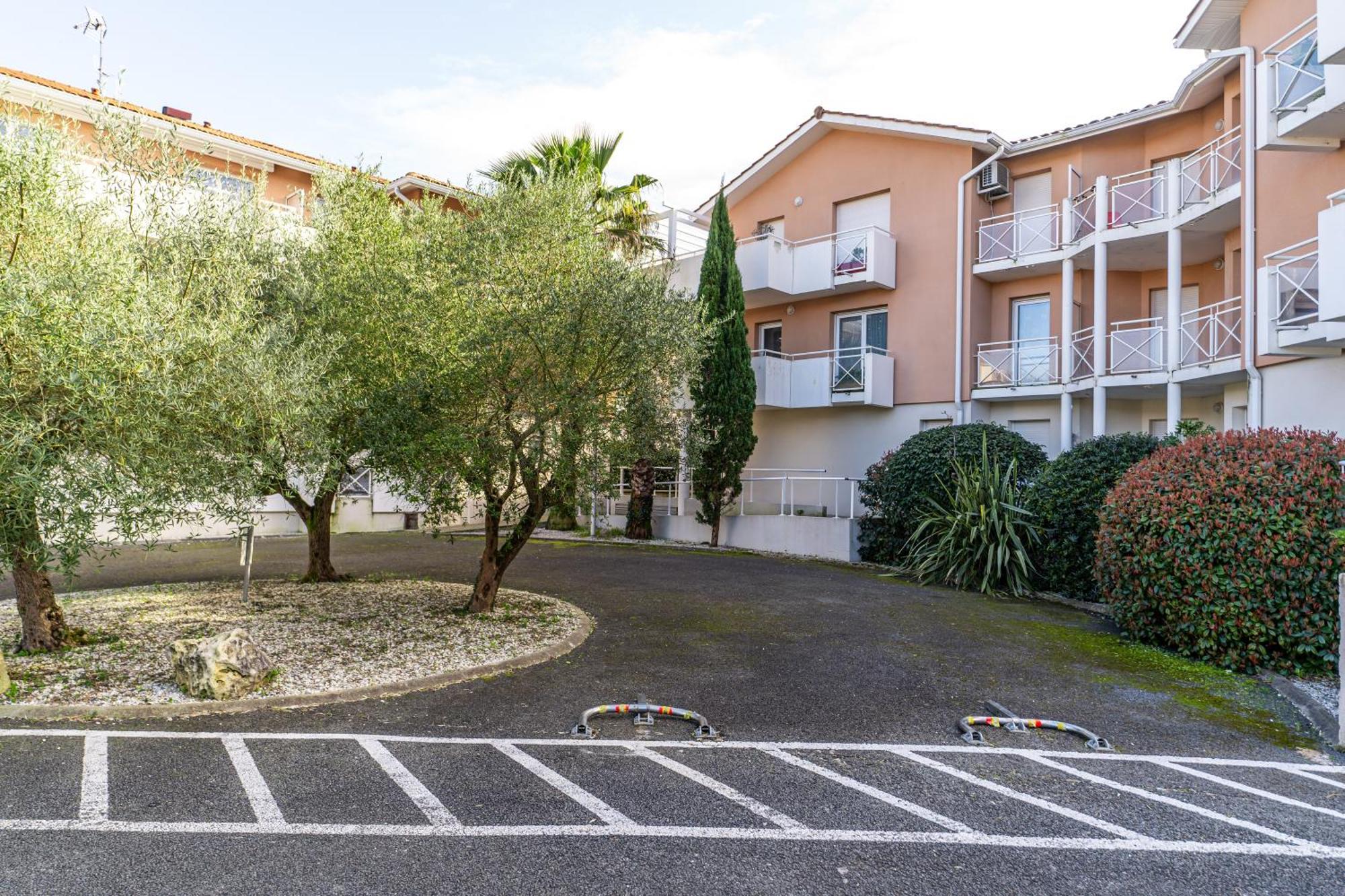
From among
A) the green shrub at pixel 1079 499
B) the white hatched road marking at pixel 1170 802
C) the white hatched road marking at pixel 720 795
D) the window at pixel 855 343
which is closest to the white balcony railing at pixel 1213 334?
the green shrub at pixel 1079 499

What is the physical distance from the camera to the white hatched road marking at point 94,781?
14.0 ft

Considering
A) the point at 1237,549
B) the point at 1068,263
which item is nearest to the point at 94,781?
the point at 1237,549

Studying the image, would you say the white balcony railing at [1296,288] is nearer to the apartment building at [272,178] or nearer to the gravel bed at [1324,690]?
the gravel bed at [1324,690]

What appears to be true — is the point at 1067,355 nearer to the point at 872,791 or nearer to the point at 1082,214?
the point at 1082,214

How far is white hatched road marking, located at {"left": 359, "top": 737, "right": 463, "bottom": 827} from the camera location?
432 centimetres

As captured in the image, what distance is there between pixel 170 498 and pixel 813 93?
17383 mm

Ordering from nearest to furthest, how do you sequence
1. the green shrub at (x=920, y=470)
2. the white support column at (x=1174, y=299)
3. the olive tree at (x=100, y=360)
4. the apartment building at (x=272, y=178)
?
the olive tree at (x=100, y=360) → the apartment building at (x=272, y=178) → the white support column at (x=1174, y=299) → the green shrub at (x=920, y=470)

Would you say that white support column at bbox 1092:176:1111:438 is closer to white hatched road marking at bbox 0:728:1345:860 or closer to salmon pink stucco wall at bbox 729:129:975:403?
salmon pink stucco wall at bbox 729:129:975:403

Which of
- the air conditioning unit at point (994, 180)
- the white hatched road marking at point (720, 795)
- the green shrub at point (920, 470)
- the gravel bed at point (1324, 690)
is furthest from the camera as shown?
the air conditioning unit at point (994, 180)

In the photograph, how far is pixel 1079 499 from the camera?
38.0ft

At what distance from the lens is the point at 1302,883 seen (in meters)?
3.82

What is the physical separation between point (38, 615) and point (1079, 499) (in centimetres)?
1211

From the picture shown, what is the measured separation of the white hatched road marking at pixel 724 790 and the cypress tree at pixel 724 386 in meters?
11.6

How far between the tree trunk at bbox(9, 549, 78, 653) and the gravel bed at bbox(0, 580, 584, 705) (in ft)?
0.63
